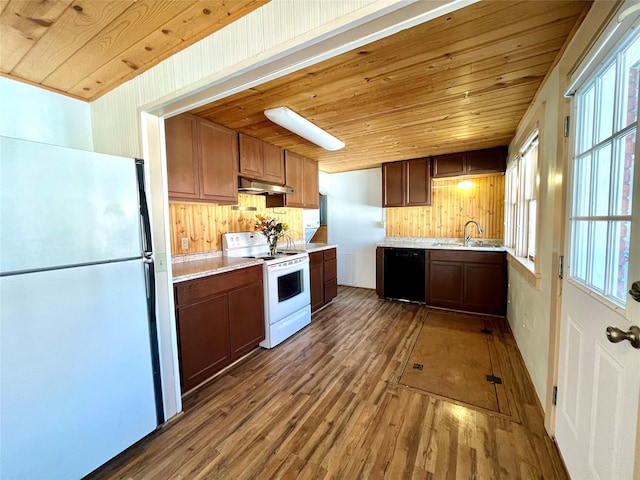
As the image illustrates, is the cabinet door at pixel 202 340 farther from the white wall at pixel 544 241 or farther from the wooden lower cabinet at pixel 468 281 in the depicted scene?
the wooden lower cabinet at pixel 468 281

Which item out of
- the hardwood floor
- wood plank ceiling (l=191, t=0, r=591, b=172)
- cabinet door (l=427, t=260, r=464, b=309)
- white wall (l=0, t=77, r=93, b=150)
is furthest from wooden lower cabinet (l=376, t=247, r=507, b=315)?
white wall (l=0, t=77, r=93, b=150)

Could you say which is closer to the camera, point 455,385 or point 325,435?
point 325,435

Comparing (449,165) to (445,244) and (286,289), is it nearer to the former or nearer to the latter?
(445,244)

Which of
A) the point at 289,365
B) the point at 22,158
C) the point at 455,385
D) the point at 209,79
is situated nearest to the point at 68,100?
the point at 22,158

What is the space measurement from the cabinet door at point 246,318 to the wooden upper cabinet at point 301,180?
1318 millimetres

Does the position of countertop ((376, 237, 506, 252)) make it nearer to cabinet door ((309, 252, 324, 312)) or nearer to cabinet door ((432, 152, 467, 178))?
cabinet door ((432, 152, 467, 178))

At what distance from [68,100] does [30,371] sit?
1.80 m

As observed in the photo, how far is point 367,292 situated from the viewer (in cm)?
464

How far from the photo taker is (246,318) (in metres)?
2.44

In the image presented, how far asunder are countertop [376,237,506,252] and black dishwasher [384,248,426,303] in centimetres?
12

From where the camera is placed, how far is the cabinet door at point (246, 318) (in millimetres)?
2307

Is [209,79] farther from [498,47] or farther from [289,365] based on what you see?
[289,365]

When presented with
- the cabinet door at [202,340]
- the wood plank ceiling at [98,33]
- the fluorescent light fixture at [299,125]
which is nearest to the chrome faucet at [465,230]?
the fluorescent light fixture at [299,125]

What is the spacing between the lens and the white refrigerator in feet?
3.55
